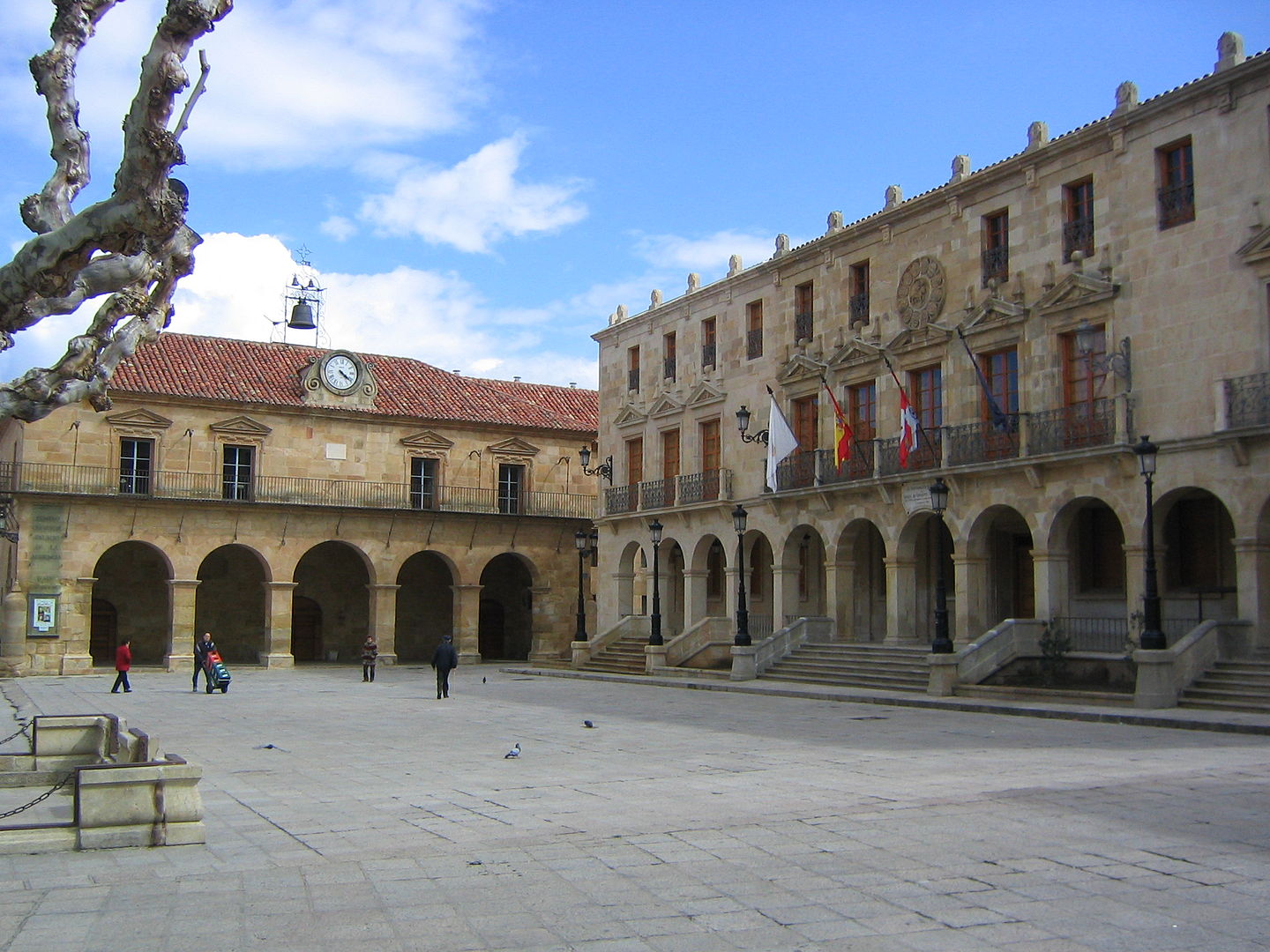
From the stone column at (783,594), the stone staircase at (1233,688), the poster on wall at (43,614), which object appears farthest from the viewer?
the poster on wall at (43,614)

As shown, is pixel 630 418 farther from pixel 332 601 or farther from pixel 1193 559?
pixel 1193 559

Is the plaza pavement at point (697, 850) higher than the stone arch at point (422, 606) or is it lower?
lower

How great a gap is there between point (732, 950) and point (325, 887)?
105 inches

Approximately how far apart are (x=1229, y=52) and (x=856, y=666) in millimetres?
13238

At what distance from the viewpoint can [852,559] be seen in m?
29.0

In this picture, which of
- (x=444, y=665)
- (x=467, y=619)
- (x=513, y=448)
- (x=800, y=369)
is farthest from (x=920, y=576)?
(x=513, y=448)

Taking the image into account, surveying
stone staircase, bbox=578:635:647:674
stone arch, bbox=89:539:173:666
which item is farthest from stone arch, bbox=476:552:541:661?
stone staircase, bbox=578:635:647:674

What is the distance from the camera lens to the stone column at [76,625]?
35.9 meters

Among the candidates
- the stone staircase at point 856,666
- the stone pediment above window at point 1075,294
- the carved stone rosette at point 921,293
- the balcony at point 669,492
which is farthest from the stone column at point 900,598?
the balcony at point 669,492

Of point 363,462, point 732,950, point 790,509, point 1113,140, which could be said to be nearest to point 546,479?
point 363,462

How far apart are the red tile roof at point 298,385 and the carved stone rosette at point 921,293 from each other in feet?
64.9

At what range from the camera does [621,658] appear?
110ft

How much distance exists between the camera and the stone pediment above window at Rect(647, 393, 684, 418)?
35.2 meters

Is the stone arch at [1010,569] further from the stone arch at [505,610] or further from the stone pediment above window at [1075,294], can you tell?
the stone arch at [505,610]
